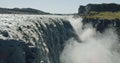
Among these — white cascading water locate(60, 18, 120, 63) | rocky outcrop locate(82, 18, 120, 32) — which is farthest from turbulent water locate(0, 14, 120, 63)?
rocky outcrop locate(82, 18, 120, 32)

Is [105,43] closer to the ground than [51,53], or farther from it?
closer to the ground

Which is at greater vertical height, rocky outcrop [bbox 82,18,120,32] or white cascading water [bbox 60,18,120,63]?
rocky outcrop [bbox 82,18,120,32]

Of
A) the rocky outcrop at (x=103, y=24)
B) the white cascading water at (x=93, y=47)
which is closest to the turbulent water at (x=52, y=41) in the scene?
the white cascading water at (x=93, y=47)

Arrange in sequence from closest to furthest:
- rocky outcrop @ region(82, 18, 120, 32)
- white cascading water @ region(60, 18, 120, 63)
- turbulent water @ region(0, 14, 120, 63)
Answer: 1. turbulent water @ region(0, 14, 120, 63)
2. white cascading water @ region(60, 18, 120, 63)
3. rocky outcrop @ region(82, 18, 120, 32)

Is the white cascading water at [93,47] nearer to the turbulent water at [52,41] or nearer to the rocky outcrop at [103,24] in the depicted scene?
the turbulent water at [52,41]

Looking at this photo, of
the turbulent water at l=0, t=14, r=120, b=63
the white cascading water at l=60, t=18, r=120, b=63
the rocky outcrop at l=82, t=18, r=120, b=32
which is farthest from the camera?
the rocky outcrop at l=82, t=18, r=120, b=32

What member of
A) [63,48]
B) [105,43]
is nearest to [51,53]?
[63,48]

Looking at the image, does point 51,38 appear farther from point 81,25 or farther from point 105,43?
point 81,25

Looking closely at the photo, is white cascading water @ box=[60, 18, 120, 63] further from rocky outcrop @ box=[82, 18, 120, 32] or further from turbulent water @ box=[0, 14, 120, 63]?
rocky outcrop @ box=[82, 18, 120, 32]
